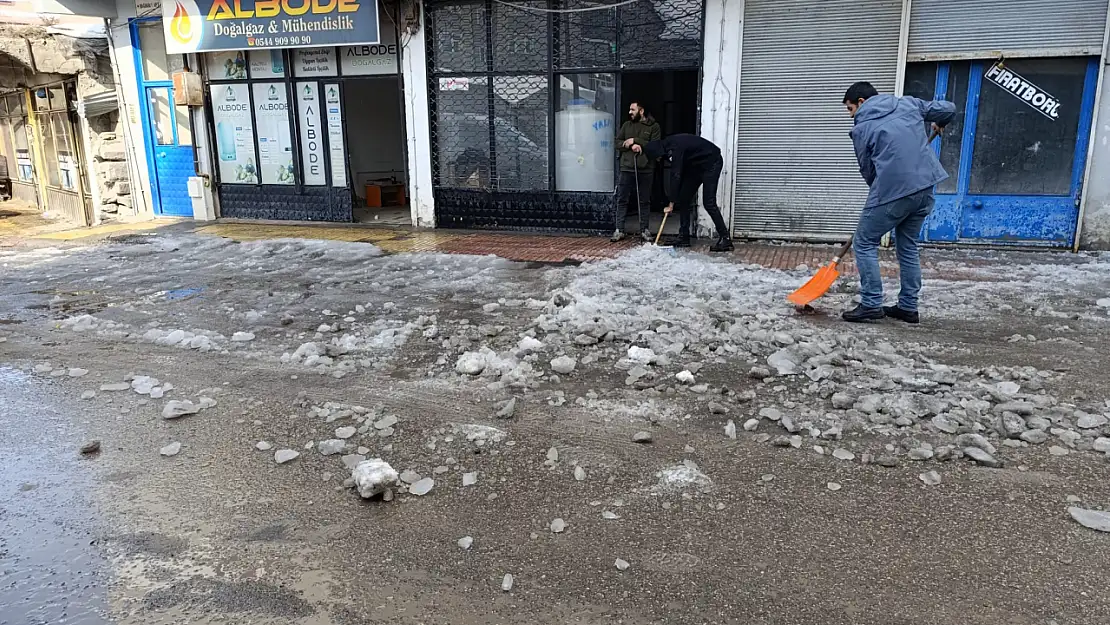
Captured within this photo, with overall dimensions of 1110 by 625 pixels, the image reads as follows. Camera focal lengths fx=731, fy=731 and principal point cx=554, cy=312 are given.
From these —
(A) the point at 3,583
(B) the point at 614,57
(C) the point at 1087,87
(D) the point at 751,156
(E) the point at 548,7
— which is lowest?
(A) the point at 3,583

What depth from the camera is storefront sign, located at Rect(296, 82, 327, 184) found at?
37.5 ft

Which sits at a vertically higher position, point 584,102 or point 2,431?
point 584,102

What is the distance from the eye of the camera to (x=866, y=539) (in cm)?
271

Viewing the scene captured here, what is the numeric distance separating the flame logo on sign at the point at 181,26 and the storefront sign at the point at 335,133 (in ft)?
7.64

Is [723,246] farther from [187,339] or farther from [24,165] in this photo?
[24,165]

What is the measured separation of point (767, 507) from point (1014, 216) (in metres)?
7.39

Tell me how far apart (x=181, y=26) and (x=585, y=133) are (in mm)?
6702

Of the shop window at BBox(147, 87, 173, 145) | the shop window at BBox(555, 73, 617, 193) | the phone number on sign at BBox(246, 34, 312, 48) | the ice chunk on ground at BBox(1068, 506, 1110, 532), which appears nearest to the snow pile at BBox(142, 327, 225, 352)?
the ice chunk on ground at BBox(1068, 506, 1110, 532)

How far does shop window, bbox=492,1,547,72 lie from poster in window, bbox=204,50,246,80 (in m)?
4.42

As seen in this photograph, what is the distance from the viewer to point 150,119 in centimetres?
1239

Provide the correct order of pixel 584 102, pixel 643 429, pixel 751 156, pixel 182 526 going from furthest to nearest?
pixel 584 102
pixel 751 156
pixel 643 429
pixel 182 526

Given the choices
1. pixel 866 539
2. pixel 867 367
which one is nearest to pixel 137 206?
pixel 867 367

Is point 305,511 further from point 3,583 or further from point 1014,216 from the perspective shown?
point 1014,216

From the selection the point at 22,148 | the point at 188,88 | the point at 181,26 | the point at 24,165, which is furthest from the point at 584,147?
the point at 24,165
